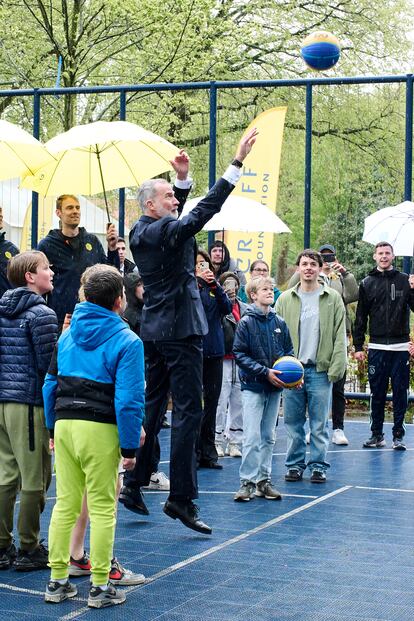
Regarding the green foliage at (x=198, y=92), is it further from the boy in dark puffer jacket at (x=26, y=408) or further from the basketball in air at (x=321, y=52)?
the boy in dark puffer jacket at (x=26, y=408)

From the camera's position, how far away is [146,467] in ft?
23.4

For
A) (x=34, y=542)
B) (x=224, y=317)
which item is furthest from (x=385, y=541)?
(x=224, y=317)

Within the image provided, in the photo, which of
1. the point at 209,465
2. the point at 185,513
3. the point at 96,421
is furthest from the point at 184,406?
the point at 209,465

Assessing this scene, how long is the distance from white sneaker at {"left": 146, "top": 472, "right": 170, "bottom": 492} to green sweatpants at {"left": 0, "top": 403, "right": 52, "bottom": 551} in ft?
8.35

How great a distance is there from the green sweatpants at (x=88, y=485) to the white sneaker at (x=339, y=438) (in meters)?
A: 6.27

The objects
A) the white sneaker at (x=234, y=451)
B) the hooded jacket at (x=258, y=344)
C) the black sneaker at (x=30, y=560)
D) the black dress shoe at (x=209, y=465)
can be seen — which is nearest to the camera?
the black sneaker at (x=30, y=560)

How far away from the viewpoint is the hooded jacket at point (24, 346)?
6.21 m

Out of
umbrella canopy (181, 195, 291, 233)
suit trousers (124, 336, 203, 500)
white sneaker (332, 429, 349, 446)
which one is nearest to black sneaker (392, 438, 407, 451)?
white sneaker (332, 429, 349, 446)

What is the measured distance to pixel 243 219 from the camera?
11.4m

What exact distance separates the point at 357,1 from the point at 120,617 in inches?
942

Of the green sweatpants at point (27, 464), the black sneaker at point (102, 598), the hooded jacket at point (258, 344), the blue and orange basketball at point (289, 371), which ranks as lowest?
the black sneaker at point (102, 598)

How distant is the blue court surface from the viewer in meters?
5.46

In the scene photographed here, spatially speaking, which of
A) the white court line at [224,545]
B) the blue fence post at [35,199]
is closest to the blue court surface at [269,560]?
the white court line at [224,545]

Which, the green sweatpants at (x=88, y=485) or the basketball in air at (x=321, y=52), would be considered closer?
the green sweatpants at (x=88, y=485)
